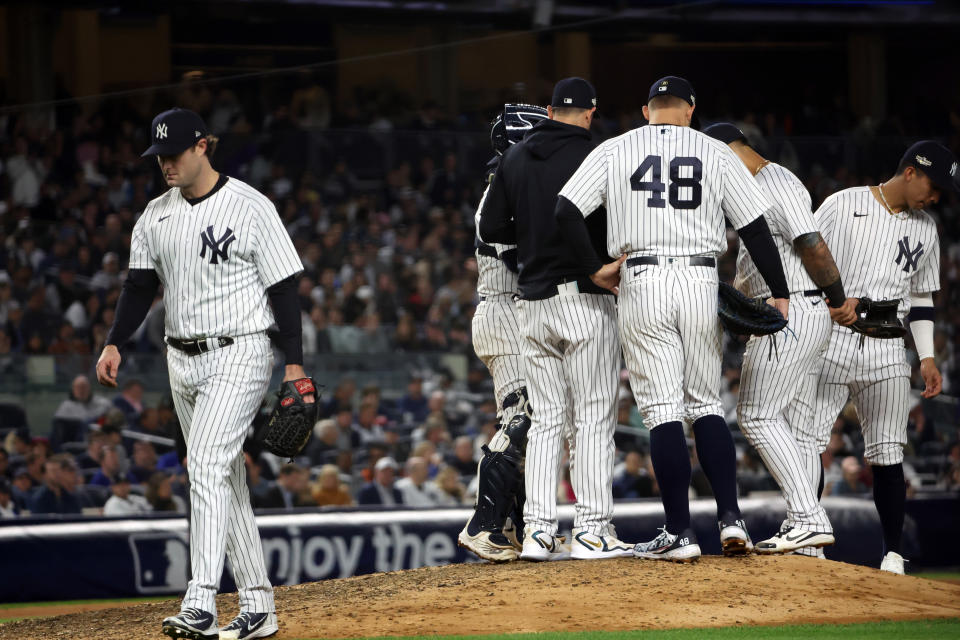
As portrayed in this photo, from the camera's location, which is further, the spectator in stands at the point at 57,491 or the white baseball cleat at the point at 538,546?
the spectator in stands at the point at 57,491

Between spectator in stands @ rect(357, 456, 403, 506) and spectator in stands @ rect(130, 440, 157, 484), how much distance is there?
183cm

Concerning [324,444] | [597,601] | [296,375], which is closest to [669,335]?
[597,601]

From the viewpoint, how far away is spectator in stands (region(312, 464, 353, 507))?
35.2 ft

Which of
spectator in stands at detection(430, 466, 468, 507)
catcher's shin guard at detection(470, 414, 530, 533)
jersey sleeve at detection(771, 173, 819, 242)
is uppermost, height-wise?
jersey sleeve at detection(771, 173, 819, 242)

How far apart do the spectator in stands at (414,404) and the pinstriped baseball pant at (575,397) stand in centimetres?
693

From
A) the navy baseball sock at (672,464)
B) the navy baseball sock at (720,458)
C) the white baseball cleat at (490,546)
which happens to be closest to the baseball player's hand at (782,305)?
the navy baseball sock at (720,458)

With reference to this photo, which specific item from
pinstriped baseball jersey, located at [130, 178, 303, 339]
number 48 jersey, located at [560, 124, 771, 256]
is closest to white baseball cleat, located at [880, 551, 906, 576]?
number 48 jersey, located at [560, 124, 771, 256]

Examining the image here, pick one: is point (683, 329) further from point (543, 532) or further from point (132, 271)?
point (132, 271)

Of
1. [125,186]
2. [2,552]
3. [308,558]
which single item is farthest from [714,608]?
[125,186]

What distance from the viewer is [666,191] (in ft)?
16.5

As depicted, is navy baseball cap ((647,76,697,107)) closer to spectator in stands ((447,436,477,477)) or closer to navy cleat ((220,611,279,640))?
navy cleat ((220,611,279,640))

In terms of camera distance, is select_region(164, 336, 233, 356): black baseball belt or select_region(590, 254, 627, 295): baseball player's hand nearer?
select_region(164, 336, 233, 356): black baseball belt

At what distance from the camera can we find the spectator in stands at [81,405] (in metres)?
11.0

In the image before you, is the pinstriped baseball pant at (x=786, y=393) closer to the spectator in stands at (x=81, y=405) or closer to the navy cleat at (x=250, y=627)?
the navy cleat at (x=250, y=627)
